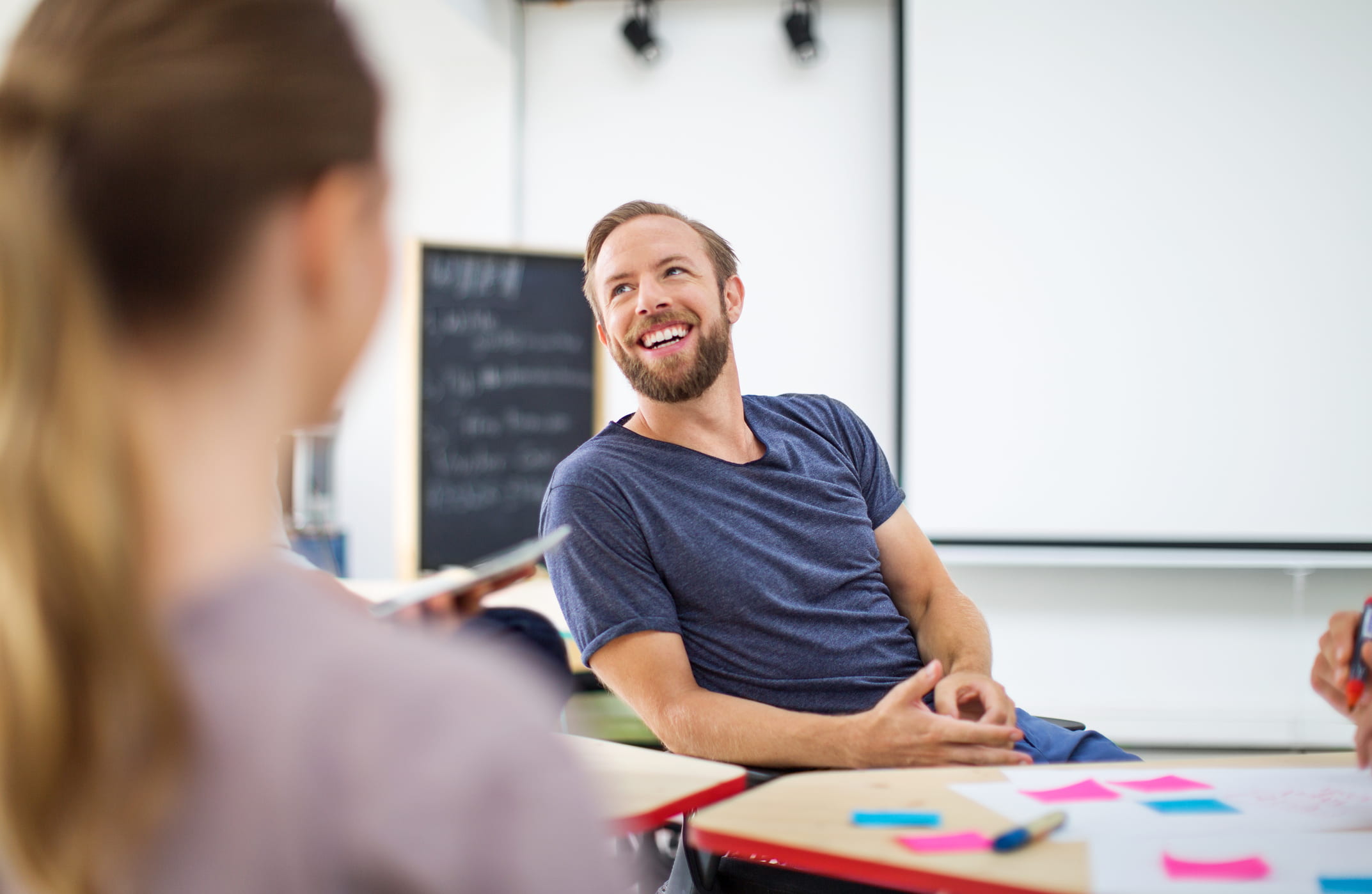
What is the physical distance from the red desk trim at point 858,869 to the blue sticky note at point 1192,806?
262 mm

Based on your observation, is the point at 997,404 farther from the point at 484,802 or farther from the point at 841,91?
the point at 484,802

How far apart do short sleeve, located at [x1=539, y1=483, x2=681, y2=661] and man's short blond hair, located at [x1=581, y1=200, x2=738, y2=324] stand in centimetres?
51

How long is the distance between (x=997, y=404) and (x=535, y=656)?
298 cm

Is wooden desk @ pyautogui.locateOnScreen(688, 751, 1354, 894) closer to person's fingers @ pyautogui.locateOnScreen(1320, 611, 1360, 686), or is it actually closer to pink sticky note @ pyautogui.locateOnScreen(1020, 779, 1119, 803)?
pink sticky note @ pyautogui.locateOnScreen(1020, 779, 1119, 803)

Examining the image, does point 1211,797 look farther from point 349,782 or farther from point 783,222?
point 783,222

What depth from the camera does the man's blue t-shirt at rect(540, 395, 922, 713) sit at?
1.52m

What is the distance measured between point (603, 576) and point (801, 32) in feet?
9.01

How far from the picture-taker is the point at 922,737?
1.29 m

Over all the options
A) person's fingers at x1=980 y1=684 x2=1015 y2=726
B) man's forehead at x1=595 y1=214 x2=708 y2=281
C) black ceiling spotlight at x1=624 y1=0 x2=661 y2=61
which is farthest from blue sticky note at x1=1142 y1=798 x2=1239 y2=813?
black ceiling spotlight at x1=624 y1=0 x2=661 y2=61

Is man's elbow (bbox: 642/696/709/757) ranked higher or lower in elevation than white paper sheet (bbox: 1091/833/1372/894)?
lower

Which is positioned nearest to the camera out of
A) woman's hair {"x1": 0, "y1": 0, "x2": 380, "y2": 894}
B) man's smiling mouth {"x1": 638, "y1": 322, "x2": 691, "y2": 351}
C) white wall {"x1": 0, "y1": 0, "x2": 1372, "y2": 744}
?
woman's hair {"x1": 0, "y1": 0, "x2": 380, "y2": 894}

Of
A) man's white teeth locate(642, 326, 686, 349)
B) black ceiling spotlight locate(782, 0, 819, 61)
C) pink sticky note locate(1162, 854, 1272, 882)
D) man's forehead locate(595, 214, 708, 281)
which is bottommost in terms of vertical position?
pink sticky note locate(1162, 854, 1272, 882)

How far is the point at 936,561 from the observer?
72.2 inches

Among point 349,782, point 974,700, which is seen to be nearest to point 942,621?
point 974,700
